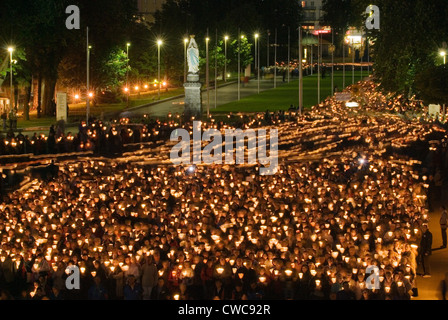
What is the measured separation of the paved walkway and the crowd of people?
83.9 ft

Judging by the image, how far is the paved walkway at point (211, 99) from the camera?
58781 millimetres

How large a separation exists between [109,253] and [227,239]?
2.06m

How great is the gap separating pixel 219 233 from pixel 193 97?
34416 millimetres

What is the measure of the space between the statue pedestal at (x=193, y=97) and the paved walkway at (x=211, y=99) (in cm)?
226

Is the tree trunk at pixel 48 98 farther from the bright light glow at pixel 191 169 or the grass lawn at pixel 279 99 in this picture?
the bright light glow at pixel 191 169

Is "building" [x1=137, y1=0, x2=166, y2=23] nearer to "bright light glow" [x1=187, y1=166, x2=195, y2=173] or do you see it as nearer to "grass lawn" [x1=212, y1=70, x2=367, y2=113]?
"grass lawn" [x1=212, y1=70, x2=367, y2=113]

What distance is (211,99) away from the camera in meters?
71.4

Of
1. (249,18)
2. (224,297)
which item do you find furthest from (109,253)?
(249,18)

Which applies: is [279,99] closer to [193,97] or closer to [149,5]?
[193,97]

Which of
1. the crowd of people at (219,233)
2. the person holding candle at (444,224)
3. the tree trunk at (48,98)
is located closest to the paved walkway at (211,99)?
the tree trunk at (48,98)

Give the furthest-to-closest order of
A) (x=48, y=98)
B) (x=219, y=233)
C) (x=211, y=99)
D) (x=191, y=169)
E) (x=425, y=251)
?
(x=211, y=99), (x=48, y=98), (x=191, y=169), (x=425, y=251), (x=219, y=233)

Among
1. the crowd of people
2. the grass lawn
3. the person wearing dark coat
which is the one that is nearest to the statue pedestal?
the grass lawn

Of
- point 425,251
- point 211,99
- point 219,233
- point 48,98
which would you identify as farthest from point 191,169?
point 211,99
